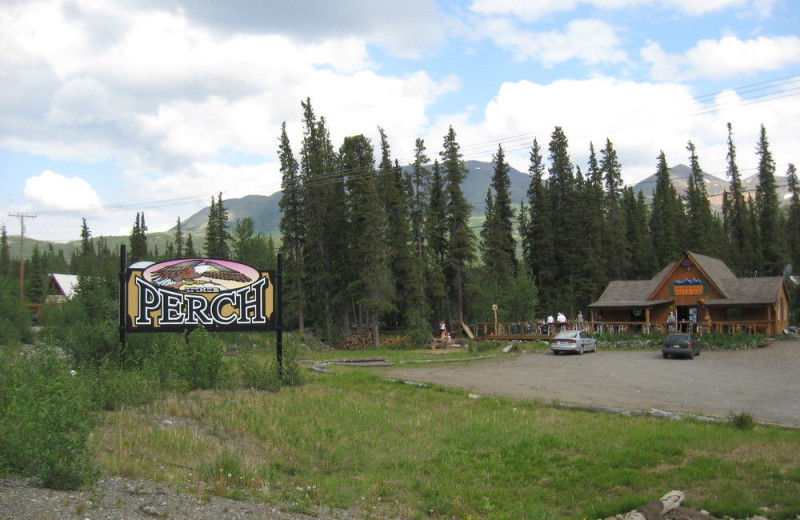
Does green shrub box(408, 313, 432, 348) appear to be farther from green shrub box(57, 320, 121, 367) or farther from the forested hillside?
green shrub box(57, 320, 121, 367)

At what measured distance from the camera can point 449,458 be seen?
1175 centimetres

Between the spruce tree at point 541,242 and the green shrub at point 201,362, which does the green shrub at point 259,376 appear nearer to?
the green shrub at point 201,362

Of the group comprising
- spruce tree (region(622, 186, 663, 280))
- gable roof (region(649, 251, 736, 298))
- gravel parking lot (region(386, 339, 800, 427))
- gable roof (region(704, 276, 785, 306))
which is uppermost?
spruce tree (region(622, 186, 663, 280))

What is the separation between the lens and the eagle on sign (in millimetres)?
18688

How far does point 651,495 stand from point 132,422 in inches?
377

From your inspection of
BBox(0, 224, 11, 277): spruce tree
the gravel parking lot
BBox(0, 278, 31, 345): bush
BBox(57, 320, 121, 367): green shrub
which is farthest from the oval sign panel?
BBox(0, 224, 11, 277): spruce tree

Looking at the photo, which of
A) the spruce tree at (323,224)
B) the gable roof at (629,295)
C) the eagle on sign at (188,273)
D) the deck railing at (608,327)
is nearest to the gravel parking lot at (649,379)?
the deck railing at (608,327)

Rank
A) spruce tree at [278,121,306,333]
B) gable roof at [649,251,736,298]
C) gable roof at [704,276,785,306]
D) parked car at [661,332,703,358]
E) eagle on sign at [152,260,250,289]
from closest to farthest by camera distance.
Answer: eagle on sign at [152,260,250,289] < parked car at [661,332,703,358] < gable roof at [704,276,785,306] < gable roof at [649,251,736,298] < spruce tree at [278,121,306,333]

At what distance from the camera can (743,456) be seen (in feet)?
35.4

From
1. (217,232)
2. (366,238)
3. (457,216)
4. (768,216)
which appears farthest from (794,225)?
(217,232)

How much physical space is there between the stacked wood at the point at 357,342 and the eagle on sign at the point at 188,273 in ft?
99.2

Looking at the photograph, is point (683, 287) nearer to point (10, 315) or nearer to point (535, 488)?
point (535, 488)

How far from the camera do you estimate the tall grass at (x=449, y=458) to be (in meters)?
9.06

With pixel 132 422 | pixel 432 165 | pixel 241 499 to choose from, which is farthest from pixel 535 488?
pixel 432 165
